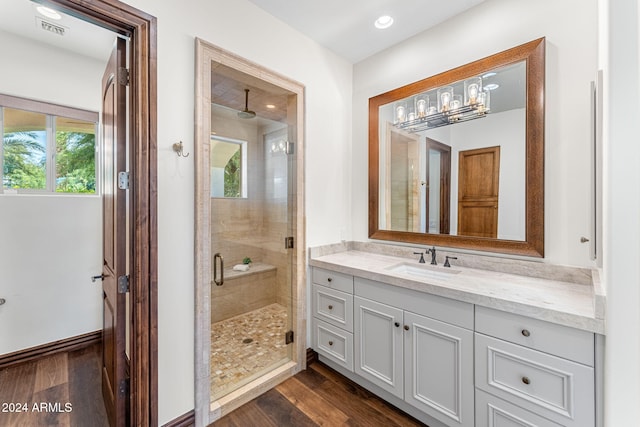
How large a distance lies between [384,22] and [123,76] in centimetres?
188

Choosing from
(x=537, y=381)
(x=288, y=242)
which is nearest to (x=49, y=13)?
(x=288, y=242)

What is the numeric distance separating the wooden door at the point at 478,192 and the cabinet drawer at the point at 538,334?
723 mm

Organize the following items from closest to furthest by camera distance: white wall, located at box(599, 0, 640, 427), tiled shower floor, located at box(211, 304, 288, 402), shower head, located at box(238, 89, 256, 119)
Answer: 1. white wall, located at box(599, 0, 640, 427)
2. tiled shower floor, located at box(211, 304, 288, 402)
3. shower head, located at box(238, 89, 256, 119)

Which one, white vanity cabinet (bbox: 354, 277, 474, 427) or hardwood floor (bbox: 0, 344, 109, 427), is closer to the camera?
white vanity cabinet (bbox: 354, 277, 474, 427)

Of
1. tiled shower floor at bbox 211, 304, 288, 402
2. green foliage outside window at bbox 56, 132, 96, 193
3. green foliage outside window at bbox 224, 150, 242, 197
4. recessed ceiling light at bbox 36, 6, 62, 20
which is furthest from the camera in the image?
green foliage outside window at bbox 56, 132, 96, 193

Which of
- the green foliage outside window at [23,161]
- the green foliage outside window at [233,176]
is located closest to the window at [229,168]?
the green foliage outside window at [233,176]

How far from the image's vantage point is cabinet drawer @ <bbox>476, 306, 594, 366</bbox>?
3.59 ft

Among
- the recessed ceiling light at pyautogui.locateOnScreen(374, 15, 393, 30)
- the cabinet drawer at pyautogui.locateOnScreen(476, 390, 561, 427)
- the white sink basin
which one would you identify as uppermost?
Result: the recessed ceiling light at pyautogui.locateOnScreen(374, 15, 393, 30)

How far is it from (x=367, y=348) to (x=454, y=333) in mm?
676

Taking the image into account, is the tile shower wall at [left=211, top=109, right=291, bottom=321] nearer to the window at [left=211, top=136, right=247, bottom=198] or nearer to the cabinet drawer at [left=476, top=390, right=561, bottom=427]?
the window at [left=211, top=136, right=247, bottom=198]

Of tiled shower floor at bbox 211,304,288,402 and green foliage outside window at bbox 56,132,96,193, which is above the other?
green foliage outside window at bbox 56,132,96,193

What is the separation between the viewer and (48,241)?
2354mm

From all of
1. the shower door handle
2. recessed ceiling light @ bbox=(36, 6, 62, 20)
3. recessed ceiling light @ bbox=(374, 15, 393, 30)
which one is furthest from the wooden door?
recessed ceiling light @ bbox=(36, 6, 62, 20)

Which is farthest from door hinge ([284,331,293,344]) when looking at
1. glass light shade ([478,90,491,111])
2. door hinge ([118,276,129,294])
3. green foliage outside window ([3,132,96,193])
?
green foliage outside window ([3,132,96,193])
